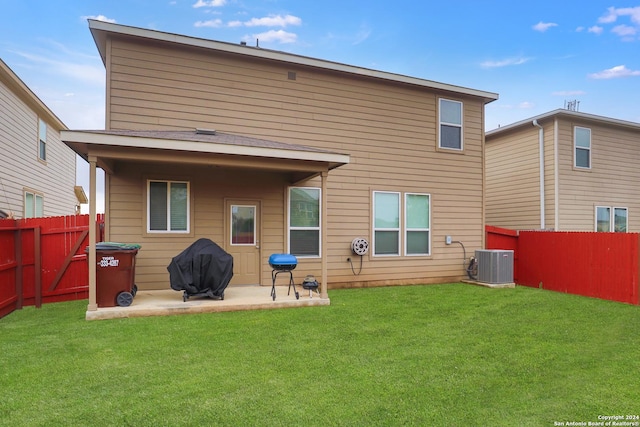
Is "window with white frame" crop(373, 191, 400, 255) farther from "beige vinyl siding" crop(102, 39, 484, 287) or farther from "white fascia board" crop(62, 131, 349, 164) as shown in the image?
"white fascia board" crop(62, 131, 349, 164)

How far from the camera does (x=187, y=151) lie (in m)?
5.76

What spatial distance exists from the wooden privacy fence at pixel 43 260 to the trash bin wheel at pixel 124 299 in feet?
5.64

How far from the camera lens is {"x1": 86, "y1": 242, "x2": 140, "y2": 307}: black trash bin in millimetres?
5641

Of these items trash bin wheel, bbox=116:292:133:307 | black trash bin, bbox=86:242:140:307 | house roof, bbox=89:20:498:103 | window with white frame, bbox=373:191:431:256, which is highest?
house roof, bbox=89:20:498:103

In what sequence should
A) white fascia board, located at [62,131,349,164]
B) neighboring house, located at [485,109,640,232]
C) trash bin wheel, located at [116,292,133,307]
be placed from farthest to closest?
neighboring house, located at [485,109,640,232]
trash bin wheel, located at [116,292,133,307]
white fascia board, located at [62,131,349,164]

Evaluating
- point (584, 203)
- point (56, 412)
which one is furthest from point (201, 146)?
point (584, 203)

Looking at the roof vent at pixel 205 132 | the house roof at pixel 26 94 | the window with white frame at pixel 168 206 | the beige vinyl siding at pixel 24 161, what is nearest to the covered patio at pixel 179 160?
the roof vent at pixel 205 132

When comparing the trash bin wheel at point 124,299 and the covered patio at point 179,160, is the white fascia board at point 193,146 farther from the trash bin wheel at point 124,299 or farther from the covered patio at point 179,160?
the trash bin wheel at point 124,299

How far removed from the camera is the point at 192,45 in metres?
7.20

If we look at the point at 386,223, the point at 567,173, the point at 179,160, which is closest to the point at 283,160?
the point at 179,160

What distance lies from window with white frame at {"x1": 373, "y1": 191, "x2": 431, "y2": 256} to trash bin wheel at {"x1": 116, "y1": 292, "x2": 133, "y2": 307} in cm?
510

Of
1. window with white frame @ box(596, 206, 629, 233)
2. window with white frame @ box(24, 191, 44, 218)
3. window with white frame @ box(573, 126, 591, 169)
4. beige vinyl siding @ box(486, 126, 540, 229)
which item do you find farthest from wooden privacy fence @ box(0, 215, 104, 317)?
window with white frame @ box(596, 206, 629, 233)

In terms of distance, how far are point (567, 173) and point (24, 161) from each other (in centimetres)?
1613

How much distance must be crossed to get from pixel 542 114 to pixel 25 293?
13591mm
